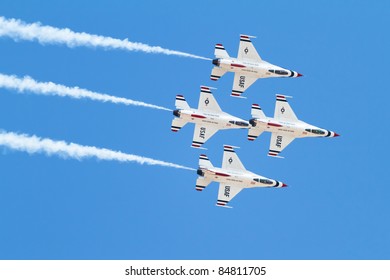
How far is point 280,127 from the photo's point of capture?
7262cm

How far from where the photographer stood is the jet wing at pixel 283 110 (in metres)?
73.1

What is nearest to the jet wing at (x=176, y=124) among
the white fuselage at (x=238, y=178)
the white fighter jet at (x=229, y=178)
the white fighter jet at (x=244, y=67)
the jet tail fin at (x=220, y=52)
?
the white fighter jet at (x=229, y=178)

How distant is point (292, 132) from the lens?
72.9 metres

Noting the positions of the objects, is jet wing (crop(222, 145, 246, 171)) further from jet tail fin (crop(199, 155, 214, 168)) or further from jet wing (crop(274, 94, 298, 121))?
jet wing (crop(274, 94, 298, 121))

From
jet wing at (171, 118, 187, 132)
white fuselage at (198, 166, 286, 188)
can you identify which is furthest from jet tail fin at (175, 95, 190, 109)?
white fuselage at (198, 166, 286, 188)

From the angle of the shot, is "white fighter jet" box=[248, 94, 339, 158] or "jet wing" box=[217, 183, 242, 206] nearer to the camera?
"jet wing" box=[217, 183, 242, 206]

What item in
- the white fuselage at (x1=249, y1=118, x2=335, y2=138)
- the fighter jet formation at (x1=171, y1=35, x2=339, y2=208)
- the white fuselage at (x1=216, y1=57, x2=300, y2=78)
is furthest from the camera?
the white fuselage at (x1=216, y1=57, x2=300, y2=78)

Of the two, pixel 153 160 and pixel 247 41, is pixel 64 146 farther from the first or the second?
pixel 247 41

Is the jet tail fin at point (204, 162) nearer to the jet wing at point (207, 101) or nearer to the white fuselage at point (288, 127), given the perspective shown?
the jet wing at point (207, 101)

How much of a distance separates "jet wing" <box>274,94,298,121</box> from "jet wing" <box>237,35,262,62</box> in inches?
87.6

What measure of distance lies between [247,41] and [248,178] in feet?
22.2

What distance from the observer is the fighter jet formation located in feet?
236

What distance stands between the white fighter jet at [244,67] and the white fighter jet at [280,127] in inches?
53.2

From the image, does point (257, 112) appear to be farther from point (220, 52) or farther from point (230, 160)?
point (220, 52)
